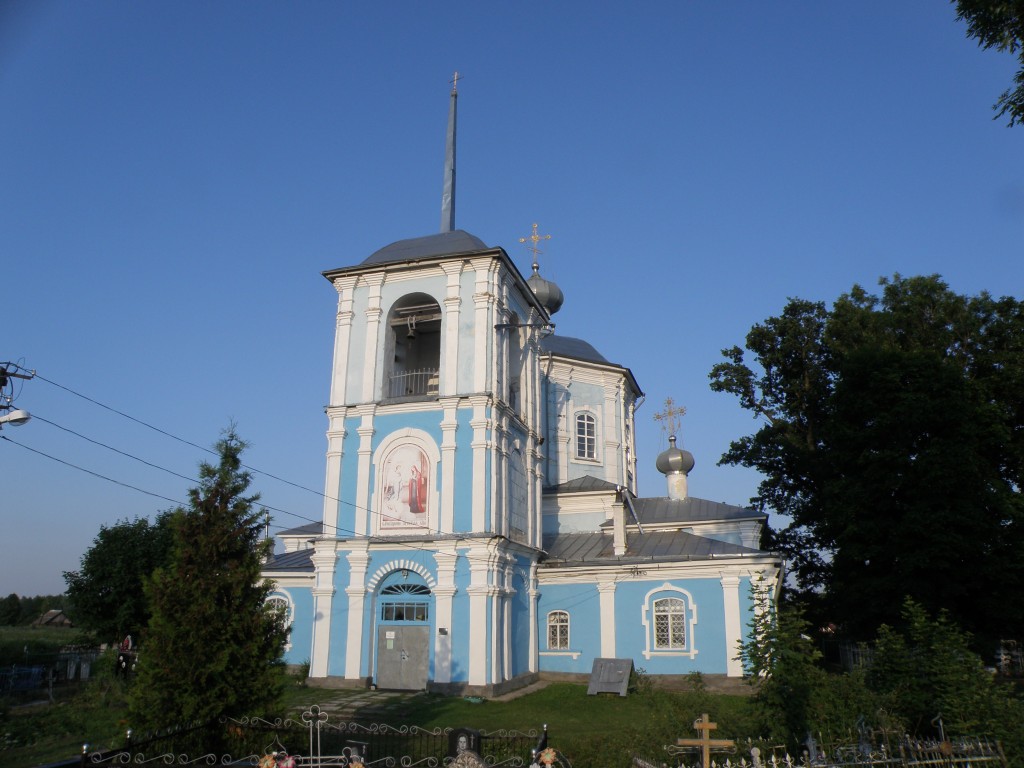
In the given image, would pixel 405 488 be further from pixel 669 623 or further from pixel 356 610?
pixel 669 623

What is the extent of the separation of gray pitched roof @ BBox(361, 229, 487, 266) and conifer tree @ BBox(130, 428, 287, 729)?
433 inches

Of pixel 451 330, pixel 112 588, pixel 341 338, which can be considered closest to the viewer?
pixel 451 330

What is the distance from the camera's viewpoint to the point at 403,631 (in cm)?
1789

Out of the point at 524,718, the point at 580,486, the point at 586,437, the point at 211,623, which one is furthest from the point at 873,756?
the point at 586,437

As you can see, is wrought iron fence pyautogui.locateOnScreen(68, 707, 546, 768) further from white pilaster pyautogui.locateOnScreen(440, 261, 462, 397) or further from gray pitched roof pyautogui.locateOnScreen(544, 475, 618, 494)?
gray pitched roof pyautogui.locateOnScreen(544, 475, 618, 494)

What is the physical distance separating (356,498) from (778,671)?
12587 mm

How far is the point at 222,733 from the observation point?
356 inches

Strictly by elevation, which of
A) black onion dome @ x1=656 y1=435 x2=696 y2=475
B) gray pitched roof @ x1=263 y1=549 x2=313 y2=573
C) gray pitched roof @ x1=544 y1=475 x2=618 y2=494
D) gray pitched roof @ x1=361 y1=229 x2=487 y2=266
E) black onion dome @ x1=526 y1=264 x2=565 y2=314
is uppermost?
black onion dome @ x1=526 y1=264 x2=565 y2=314

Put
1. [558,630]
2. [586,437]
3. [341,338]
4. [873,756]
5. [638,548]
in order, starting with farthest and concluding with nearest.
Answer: [586,437] → [638,548] → [558,630] → [341,338] → [873,756]

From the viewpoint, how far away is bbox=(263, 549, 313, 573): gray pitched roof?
69.8ft

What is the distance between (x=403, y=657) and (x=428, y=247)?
10.5 m

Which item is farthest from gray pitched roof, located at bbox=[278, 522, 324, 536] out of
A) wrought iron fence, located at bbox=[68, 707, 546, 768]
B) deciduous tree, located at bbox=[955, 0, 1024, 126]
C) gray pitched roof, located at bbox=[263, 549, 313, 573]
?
deciduous tree, located at bbox=[955, 0, 1024, 126]

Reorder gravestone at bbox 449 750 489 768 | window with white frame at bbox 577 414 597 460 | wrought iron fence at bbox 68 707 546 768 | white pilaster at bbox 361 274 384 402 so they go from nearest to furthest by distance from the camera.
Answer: gravestone at bbox 449 750 489 768 < wrought iron fence at bbox 68 707 546 768 < white pilaster at bbox 361 274 384 402 < window with white frame at bbox 577 414 597 460

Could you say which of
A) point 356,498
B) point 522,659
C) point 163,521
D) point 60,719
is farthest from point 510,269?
point 163,521
